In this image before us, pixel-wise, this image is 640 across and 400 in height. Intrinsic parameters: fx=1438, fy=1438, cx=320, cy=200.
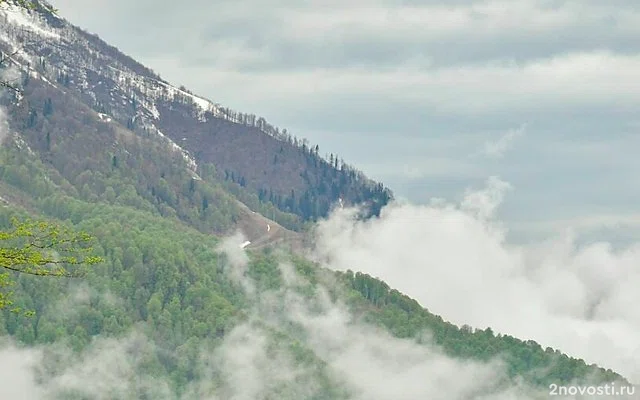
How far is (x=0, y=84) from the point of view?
57.4m

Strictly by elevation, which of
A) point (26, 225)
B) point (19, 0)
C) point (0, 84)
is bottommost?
point (26, 225)

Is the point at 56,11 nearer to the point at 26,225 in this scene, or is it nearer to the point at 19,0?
the point at 19,0

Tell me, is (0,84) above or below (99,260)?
above

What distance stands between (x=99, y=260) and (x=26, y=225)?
591 cm

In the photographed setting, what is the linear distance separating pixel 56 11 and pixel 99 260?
11.6 meters

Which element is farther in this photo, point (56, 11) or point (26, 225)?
point (56, 11)

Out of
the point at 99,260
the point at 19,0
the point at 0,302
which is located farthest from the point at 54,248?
the point at 19,0

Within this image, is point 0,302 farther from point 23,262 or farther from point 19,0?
point 19,0

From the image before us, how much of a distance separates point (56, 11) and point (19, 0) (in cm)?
556

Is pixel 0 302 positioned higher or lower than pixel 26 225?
lower

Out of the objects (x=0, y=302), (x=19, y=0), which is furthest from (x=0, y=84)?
(x=0, y=302)

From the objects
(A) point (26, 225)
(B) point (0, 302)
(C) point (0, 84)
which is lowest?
(B) point (0, 302)

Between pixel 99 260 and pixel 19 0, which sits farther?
pixel 99 260

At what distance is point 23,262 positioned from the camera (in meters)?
60.0
